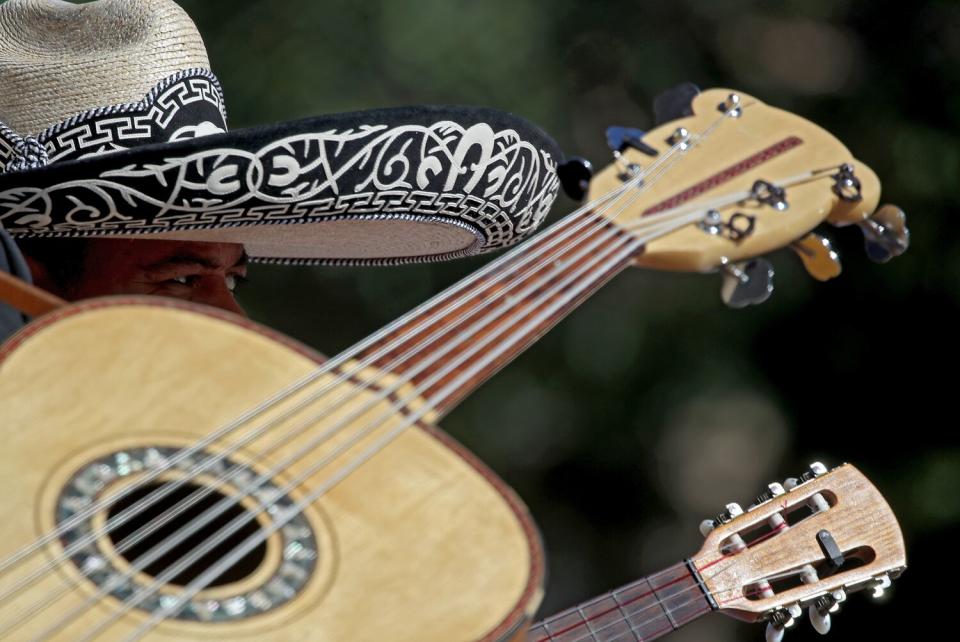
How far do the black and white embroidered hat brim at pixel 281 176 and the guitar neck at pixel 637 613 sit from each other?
310 mm

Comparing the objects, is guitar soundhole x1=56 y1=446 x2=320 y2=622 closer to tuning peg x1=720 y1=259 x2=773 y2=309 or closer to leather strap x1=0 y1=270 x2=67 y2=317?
leather strap x1=0 y1=270 x2=67 y2=317

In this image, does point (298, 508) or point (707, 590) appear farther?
point (707, 590)

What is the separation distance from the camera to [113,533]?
2.36 feet

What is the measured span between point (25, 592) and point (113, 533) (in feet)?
0.39

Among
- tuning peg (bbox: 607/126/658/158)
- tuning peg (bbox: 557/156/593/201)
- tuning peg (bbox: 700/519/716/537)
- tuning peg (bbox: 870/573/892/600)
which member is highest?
tuning peg (bbox: 607/126/658/158)

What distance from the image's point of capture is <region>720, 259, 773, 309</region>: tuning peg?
4.00ft

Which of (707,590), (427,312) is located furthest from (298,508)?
(707,590)

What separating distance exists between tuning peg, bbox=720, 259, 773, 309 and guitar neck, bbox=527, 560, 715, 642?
223mm

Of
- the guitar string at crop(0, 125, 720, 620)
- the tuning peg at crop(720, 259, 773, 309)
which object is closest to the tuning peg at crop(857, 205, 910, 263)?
the tuning peg at crop(720, 259, 773, 309)

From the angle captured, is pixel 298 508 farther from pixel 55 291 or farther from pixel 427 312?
pixel 55 291

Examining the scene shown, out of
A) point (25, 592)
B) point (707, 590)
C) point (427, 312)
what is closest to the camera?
point (25, 592)

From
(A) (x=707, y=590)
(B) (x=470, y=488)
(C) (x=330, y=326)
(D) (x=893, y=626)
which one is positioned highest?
(C) (x=330, y=326)

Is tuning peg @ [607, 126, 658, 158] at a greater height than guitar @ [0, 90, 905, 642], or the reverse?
tuning peg @ [607, 126, 658, 158]

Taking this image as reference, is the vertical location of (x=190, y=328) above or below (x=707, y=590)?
above
